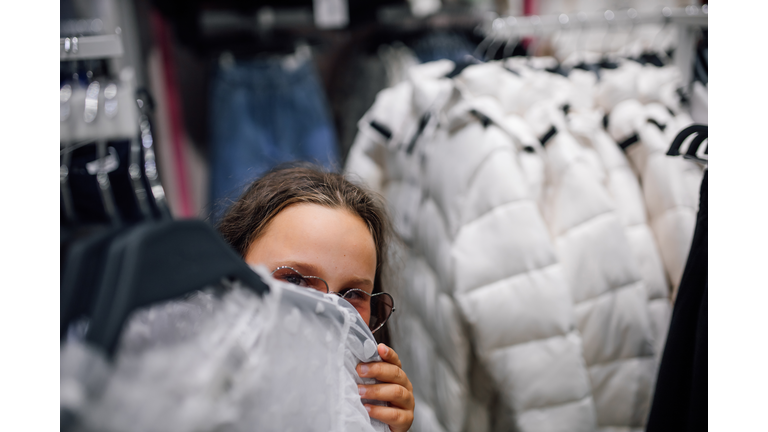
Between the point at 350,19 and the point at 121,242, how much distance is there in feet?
4.80

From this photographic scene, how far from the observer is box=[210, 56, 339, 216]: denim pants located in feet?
4.44

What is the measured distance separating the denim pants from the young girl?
0.77m

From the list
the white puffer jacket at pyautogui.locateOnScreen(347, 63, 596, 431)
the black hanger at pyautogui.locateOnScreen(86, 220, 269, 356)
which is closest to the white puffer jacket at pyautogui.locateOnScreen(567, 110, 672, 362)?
the white puffer jacket at pyautogui.locateOnScreen(347, 63, 596, 431)

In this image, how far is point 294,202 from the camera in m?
0.54

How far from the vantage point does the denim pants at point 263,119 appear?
135 centimetres

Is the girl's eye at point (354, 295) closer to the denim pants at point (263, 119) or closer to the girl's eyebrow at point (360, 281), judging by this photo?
the girl's eyebrow at point (360, 281)

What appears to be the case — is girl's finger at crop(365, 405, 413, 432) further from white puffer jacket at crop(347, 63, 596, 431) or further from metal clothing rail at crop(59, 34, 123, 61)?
metal clothing rail at crop(59, 34, 123, 61)

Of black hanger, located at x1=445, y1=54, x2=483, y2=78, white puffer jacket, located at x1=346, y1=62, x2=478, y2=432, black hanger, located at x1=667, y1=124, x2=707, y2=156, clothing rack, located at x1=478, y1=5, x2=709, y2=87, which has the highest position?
clothing rack, located at x1=478, y1=5, x2=709, y2=87

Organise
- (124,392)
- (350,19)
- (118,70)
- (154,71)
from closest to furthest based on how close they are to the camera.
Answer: (124,392), (118,70), (154,71), (350,19)

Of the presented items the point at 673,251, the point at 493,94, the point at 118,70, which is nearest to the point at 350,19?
the point at 493,94
